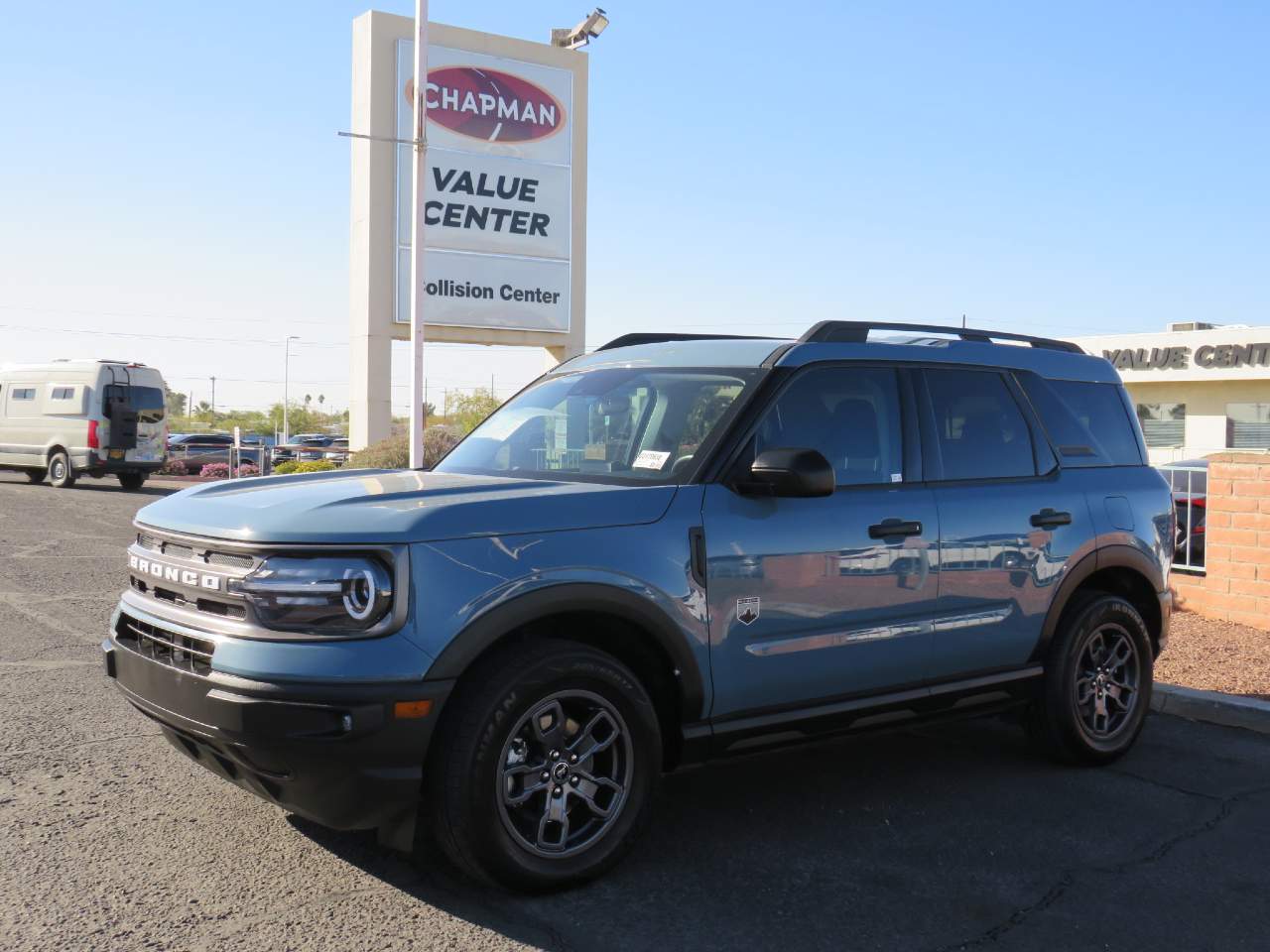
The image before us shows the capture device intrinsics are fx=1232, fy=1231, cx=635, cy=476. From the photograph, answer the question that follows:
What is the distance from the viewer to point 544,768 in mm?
4141

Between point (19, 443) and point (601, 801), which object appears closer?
point (601, 801)

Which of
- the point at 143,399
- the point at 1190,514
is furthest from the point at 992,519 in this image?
the point at 143,399

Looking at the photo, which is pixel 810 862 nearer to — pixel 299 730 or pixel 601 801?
pixel 601 801

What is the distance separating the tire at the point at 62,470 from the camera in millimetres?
27844

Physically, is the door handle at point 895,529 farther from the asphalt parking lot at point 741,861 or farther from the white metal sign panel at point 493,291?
the white metal sign panel at point 493,291

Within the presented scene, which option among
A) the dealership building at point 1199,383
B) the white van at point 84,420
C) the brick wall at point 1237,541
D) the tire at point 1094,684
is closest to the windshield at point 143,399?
the white van at point 84,420

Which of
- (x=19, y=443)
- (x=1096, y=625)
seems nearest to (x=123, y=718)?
(x=1096, y=625)

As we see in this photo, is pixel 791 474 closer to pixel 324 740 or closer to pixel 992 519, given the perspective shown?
pixel 992 519

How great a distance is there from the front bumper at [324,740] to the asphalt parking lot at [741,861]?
0.37 m

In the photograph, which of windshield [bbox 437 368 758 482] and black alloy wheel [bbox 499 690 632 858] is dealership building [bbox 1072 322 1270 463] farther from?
black alloy wheel [bbox 499 690 632 858]

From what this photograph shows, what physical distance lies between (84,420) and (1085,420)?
83.7ft

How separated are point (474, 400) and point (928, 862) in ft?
175

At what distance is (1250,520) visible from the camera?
952cm

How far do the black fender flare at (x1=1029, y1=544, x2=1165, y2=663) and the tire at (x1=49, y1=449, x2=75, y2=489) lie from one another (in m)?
26.3
